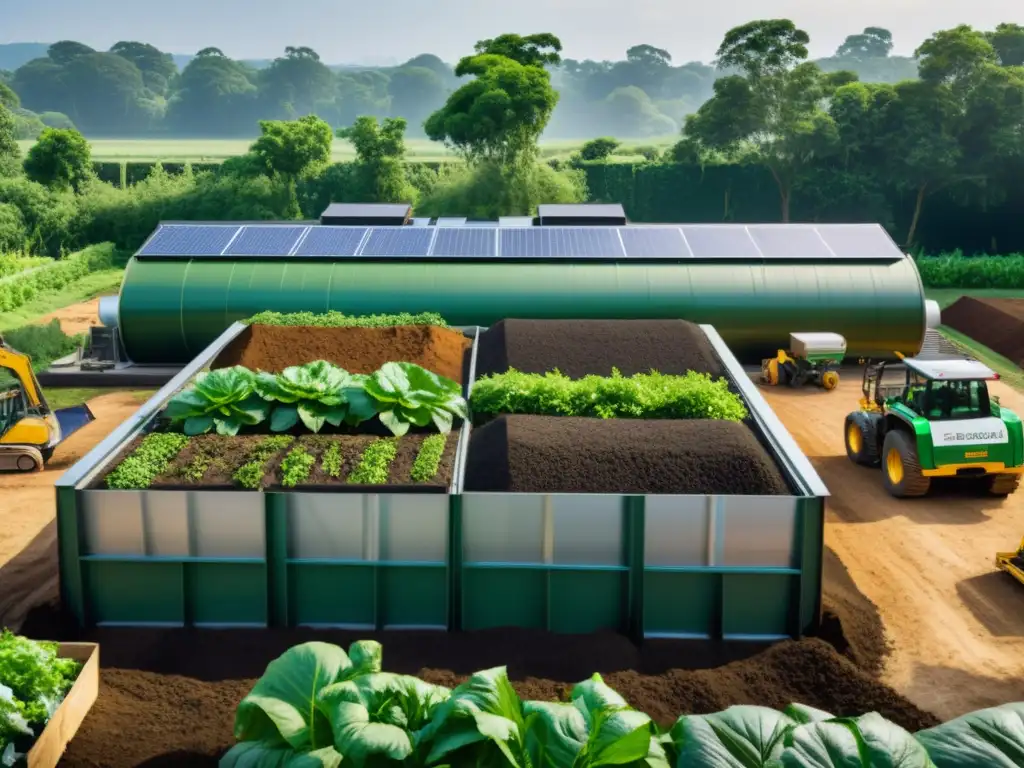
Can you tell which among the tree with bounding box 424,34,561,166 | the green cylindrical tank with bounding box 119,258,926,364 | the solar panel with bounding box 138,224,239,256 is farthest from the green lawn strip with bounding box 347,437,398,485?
the tree with bounding box 424,34,561,166

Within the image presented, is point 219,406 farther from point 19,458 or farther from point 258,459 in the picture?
point 19,458

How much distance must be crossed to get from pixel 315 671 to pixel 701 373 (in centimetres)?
1139

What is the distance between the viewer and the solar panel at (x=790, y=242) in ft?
98.2

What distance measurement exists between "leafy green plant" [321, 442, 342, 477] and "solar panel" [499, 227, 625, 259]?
14.9 metres

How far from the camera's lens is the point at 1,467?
2203 centimetres

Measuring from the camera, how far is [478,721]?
8.68 meters

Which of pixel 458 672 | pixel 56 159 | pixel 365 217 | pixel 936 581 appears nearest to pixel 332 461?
pixel 458 672

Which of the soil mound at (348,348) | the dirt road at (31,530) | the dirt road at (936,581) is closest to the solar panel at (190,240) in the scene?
the dirt road at (31,530)

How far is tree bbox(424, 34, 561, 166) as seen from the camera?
51.5m

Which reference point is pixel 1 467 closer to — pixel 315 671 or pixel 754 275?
pixel 315 671

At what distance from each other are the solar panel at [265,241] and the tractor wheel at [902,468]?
16445mm

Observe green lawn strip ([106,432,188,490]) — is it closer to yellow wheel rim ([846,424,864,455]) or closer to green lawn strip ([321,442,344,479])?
green lawn strip ([321,442,344,479])

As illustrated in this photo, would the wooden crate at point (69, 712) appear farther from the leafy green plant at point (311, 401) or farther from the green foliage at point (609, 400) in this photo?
the green foliage at point (609, 400)

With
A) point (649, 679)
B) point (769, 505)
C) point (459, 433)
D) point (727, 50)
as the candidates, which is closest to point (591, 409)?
point (459, 433)
